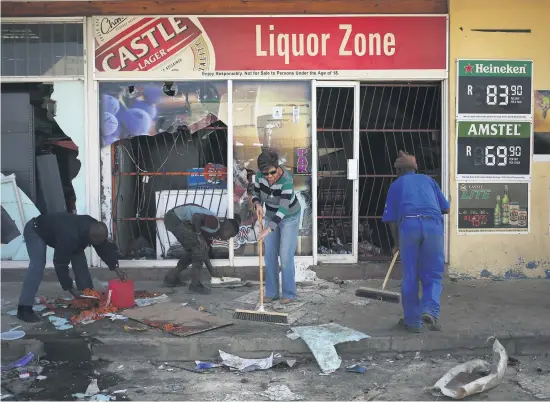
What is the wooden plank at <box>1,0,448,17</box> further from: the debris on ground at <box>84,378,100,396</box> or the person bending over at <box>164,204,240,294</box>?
the debris on ground at <box>84,378,100,396</box>

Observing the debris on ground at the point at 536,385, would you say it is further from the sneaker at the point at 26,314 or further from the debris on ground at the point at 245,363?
the sneaker at the point at 26,314

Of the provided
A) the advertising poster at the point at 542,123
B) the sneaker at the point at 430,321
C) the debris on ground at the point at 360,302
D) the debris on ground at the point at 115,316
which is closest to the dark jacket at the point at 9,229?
the debris on ground at the point at 115,316

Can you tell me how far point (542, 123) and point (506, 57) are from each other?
977mm

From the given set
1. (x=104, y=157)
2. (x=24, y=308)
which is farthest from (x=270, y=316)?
(x=104, y=157)

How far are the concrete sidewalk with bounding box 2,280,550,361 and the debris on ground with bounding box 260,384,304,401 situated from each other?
0.74m

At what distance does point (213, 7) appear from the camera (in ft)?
25.6

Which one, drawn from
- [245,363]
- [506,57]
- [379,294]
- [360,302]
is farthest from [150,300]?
[506,57]

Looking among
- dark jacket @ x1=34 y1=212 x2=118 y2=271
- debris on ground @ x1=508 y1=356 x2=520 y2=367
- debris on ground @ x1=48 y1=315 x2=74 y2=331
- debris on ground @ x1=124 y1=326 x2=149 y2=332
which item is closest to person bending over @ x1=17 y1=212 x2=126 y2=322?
dark jacket @ x1=34 y1=212 x2=118 y2=271

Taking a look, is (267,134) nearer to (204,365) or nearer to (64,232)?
(64,232)

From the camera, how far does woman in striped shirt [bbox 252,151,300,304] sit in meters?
6.65

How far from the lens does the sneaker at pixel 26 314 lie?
618 cm

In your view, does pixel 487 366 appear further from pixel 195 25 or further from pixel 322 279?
pixel 195 25

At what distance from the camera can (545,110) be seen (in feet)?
26.3

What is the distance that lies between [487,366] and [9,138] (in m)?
6.29
